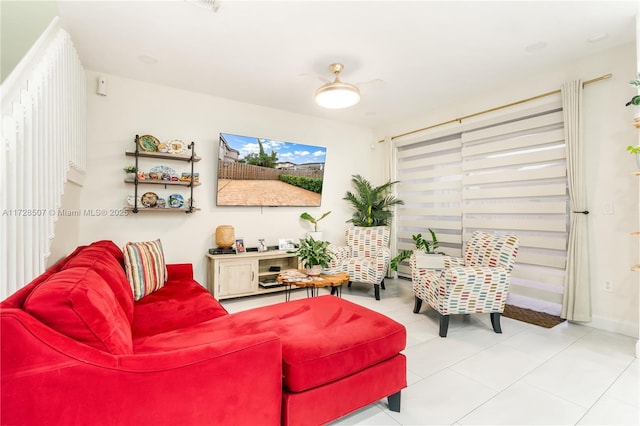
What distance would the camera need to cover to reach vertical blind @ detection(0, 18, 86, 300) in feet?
4.71

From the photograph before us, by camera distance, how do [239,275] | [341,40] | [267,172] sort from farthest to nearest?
[267,172] → [239,275] → [341,40]

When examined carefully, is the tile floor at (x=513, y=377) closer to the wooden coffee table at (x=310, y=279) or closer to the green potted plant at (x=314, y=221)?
the wooden coffee table at (x=310, y=279)

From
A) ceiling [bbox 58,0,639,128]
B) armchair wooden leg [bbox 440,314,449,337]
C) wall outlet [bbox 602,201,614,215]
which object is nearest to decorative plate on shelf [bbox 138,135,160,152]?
ceiling [bbox 58,0,639,128]

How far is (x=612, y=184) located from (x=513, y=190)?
2.91ft

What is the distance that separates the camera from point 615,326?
9.25 ft

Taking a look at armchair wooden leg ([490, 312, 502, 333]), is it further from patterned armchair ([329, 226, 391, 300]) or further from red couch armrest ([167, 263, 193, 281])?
red couch armrest ([167, 263, 193, 281])

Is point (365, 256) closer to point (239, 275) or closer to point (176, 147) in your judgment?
point (239, 275)

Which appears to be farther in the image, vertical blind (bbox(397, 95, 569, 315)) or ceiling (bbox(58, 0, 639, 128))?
vertical blind (bbox(397, 95, 569, 315))

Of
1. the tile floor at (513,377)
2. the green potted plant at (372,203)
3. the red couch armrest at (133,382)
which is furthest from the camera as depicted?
the green potted plant at (372,203)

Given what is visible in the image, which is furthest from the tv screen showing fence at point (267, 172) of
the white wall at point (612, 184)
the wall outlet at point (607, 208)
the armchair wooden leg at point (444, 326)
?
the wall outlet at point (607, 208)

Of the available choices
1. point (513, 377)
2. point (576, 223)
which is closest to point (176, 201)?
point (513, 377)

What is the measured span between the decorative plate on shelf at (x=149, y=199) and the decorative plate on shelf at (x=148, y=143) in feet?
1.74

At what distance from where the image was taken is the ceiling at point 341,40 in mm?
2318

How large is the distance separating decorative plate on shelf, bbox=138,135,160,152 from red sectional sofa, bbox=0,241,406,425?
2003 millimetres
